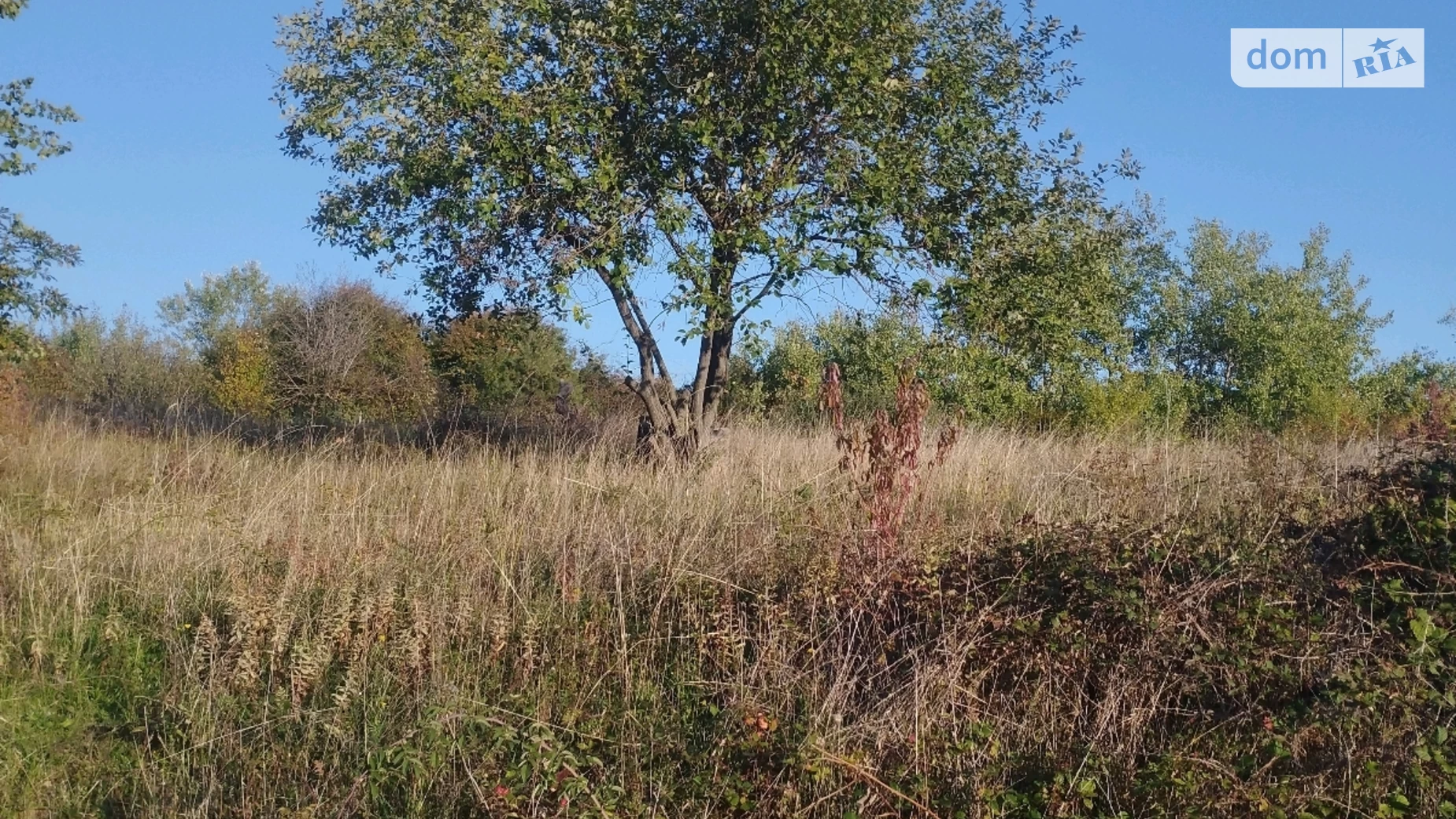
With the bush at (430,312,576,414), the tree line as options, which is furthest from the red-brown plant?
the bush at (430,312,576,414)

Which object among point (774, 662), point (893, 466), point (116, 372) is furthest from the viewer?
point (116, 372)

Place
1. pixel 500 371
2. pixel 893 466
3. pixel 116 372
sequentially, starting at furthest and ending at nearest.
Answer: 1. pixel 116 372
2. pixel 500 371
3. pixel 893 466

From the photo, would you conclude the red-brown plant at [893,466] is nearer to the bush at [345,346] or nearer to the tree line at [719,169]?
the tree line at [719,169]

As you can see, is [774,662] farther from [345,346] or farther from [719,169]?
[345,346]

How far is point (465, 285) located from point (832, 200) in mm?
3997

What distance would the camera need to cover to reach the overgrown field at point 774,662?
407cm

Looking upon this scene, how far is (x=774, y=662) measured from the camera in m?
4.87

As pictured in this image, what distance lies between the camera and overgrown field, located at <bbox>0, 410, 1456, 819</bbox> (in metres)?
4.07

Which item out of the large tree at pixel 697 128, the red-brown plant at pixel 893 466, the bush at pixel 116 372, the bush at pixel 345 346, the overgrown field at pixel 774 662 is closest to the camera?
the overgrown field at pixel 774 662

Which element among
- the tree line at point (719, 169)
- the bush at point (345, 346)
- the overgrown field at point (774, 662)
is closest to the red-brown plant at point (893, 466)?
the overgrown field at point (774, 662)

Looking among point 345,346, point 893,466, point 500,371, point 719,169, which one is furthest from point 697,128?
point 345,346

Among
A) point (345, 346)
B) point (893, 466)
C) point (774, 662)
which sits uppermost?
point (345, 346)

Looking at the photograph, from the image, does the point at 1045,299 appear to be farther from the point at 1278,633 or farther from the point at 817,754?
the point at 817,754

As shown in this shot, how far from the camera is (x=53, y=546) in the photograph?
291 inches
